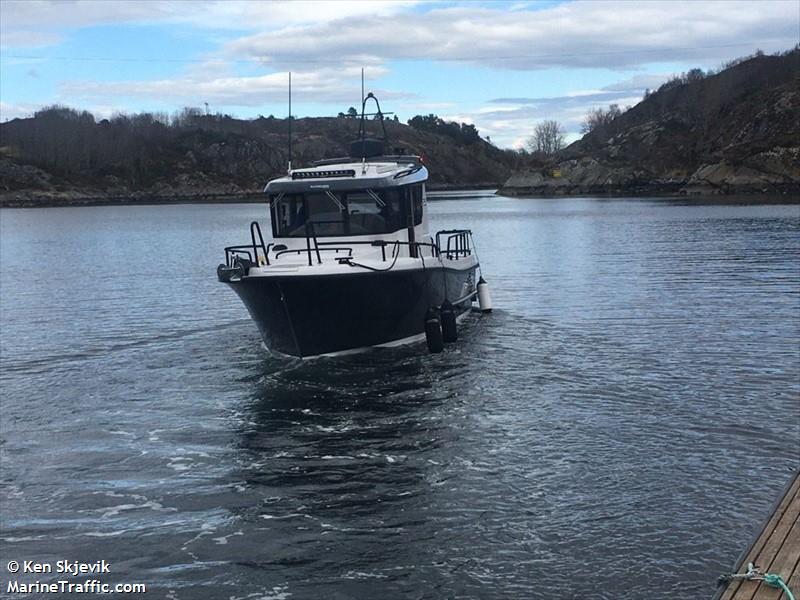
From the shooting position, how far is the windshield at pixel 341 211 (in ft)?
68.2

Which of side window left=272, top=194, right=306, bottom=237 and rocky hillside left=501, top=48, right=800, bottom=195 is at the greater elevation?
rocky hillside left=501, top=48, right=800, bottom=195

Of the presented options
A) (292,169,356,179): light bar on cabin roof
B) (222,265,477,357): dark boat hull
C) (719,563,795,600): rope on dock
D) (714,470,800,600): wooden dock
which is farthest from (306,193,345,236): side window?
(719,563,795,600): rope on dock

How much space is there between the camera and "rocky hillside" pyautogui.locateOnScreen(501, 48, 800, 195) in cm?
12350

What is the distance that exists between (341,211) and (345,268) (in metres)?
2.92

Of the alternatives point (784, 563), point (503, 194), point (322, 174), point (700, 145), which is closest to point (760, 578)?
point (784, 563)

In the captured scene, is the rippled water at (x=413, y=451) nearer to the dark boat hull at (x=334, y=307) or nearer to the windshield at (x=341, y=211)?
the dark boat hull at (x=334, y=307)

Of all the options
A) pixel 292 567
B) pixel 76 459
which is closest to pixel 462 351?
pixel 76 459

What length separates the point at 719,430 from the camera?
14102 mm

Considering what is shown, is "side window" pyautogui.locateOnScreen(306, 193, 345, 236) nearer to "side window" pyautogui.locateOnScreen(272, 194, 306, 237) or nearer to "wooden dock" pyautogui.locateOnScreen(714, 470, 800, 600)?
"side window" pyautogui.locateOnScreen(272, 194, 306, 237)

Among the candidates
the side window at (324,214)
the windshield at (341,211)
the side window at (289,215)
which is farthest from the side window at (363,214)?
the side window at (289,215)

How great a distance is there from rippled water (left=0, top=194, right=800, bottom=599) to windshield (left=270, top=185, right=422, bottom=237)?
3005 mm

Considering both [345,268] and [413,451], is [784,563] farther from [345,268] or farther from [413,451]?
[345,268]

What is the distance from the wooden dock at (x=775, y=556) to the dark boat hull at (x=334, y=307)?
35.7ft

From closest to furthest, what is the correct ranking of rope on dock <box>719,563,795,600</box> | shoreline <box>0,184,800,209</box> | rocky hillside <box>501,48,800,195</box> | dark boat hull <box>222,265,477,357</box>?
1. rope on dock <box>719,563,795,600</box>
2. dark boat hull <box>222,265,477,357</box>
3. shoreline <box>0,184,800,209</box>
4. rocky hillside <box>501,48,800,195</box>
